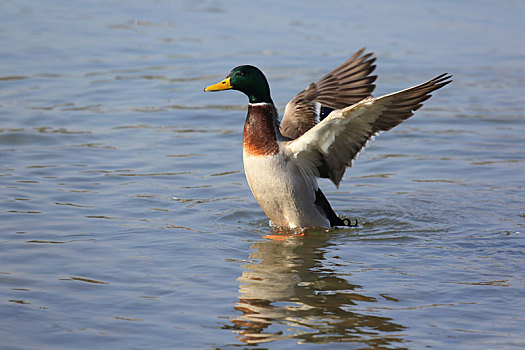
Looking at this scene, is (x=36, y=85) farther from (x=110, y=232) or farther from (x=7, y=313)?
(x=7, y=313)

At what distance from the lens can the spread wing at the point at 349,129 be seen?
20.1 feet

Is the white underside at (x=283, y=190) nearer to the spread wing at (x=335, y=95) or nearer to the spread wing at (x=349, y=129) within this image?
the spread wing at (x=349, y=129)

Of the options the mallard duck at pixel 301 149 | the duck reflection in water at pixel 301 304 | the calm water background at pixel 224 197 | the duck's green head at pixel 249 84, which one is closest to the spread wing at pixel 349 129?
the mallard duck at pixel 301 149

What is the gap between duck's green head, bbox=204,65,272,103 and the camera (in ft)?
23.2

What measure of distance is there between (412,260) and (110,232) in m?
2.27

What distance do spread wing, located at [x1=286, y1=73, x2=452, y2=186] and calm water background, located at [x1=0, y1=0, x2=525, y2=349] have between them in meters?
0.63

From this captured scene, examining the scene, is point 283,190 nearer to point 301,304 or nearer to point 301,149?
point 301,149

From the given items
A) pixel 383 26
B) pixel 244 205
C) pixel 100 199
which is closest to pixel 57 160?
pixel 100 199

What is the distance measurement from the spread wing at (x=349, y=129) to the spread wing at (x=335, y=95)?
0.81 m

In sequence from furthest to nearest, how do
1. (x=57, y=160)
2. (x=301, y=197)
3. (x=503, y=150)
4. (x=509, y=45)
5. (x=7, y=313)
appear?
(x=509, y=45)
(x=503, y=150)
(x=57, y=160)
(x=301, y=197)
(x=7, y=313)

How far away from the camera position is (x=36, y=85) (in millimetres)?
11203

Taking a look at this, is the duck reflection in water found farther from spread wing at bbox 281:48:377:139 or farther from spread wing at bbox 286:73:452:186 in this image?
spread wing at bbox 281:48:377:139

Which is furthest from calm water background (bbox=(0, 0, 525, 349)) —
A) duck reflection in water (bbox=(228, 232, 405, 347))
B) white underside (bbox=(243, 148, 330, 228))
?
white underside (bbox=(243, 148, 330, 228))

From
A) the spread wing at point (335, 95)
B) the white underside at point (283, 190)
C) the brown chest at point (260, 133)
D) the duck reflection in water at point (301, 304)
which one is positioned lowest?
the duck reflection in water at point (301, 304)
